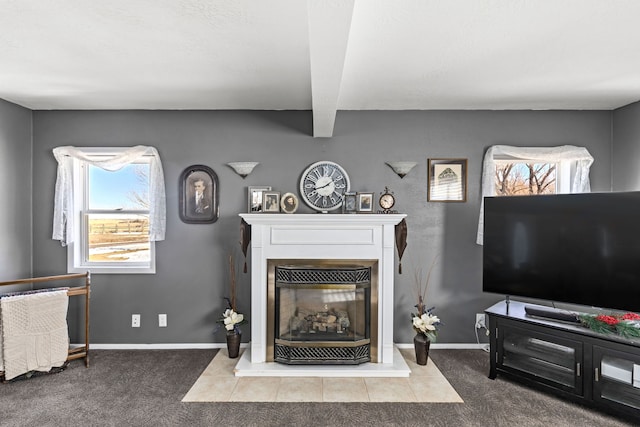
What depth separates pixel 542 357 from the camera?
2.72 meters

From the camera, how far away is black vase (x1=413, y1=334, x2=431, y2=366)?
3.15 metres

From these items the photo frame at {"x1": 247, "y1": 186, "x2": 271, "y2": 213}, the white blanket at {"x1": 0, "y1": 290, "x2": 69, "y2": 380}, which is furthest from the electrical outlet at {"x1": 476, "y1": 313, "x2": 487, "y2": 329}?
the white blanket at {"x1": 0, "y1": 290, "x2": 69, "y2": 380}

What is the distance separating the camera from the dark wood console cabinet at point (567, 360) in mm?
2354

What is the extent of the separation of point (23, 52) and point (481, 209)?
12.5 ft

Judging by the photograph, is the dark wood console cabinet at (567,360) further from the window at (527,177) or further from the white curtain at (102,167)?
the white curtain at (102,167)

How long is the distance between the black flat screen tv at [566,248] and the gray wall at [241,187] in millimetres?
543

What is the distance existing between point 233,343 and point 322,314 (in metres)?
0.88

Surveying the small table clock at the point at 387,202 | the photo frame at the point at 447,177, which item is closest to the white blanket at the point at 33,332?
the small table clock at the point at 387,202

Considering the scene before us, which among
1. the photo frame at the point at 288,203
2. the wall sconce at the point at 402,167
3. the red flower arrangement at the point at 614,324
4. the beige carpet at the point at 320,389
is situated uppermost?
the wall sconce at the point at 402,167

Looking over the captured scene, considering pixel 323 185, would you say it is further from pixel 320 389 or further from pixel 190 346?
pixel 190 346

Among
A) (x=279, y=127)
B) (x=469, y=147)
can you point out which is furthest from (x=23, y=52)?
(x=469, y=147)

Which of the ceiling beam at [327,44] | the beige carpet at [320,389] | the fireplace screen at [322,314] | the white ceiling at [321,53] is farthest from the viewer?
the fireplace screen at [322,314]

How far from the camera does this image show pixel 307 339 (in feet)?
10.2

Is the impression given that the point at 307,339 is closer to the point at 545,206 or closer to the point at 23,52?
the point at 545,206
